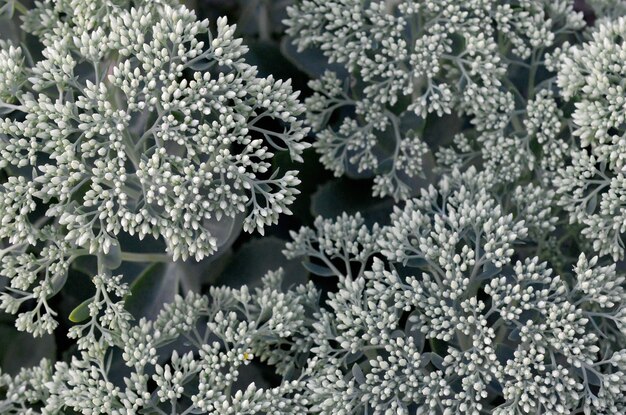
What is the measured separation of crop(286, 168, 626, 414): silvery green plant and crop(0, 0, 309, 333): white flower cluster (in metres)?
0.19

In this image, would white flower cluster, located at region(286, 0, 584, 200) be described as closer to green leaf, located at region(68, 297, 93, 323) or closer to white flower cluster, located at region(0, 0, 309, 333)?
white flower cluster, located at region(0, 0, 309, 333)

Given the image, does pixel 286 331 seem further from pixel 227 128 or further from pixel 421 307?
pixel 227 128

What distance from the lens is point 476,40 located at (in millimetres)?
1191

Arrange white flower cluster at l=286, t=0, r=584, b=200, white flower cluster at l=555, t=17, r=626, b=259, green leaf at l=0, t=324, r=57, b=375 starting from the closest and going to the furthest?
1. white flower cluster at l=555, t=17, r=626, b=259
2. white flower cluster at l=286, t=0, r=584, b=200
3. green leaf at l=0, t=324, r=57, b=375

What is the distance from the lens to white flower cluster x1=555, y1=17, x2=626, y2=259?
1.10 metres

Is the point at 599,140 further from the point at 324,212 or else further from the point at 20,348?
the point at 20,348

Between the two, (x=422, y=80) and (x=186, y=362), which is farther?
(x=422, y=80)

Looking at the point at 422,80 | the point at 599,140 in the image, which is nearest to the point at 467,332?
the point at 599,140

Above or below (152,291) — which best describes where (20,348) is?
below

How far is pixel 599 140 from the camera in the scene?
1119 mm

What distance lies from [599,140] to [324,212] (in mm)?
458

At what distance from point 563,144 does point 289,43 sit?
0.49 m

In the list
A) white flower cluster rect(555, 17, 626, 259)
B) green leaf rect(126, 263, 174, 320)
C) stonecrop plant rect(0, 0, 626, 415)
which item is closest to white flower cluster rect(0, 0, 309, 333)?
stonecrop plant rect(0, 0, 626, 415)

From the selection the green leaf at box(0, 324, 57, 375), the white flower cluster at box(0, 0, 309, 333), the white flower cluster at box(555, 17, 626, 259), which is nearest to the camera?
the white flower cluster at box(0, 0, 309, 333)
